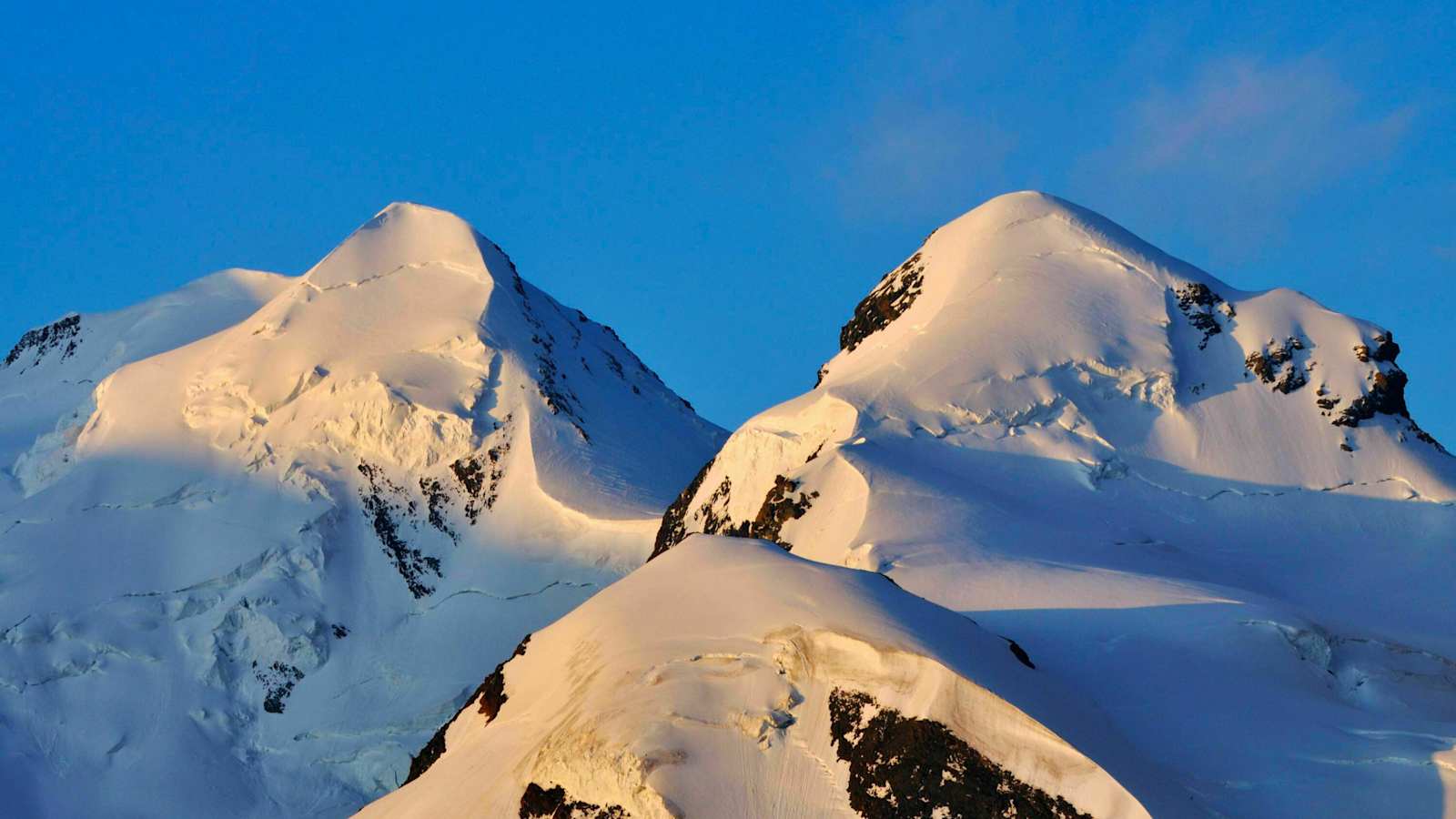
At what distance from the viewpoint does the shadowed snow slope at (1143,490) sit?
1067 inches

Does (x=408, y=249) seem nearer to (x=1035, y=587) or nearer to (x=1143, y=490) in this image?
(x=1143, y=490)

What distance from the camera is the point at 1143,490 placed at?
40344 mm

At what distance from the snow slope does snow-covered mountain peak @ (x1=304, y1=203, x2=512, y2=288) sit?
12cm

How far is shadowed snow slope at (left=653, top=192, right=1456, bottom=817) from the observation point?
88.9ft

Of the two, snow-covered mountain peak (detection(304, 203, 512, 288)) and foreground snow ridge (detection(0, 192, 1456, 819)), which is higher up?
snow-covered mountain peak (detection(304, 203, 512, 288))

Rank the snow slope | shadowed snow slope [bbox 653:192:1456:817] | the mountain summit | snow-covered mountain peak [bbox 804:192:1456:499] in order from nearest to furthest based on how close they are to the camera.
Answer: the mountain summit < shadowed snow slope [bbox 653:192:1456:817] < snow-covered mountain peak [bbox 804:192:1456:499] < the snow slope

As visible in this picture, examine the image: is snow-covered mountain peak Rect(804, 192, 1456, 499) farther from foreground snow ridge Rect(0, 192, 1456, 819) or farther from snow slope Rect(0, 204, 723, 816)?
snow slope Rect(0, 204, 723, 816)

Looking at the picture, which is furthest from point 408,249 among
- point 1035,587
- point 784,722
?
point 784,722

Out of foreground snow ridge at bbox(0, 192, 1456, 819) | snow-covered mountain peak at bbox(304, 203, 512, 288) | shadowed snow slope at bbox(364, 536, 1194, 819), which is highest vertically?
snow-covered mountain peak at bbox(304, 203, 512, 288)

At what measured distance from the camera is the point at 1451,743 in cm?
2386

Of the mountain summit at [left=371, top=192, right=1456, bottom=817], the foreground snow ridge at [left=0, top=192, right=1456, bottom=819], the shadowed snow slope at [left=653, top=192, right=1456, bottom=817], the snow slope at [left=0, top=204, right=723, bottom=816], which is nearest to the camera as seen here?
the mountain summit at [left=371, top=192, right=1456, bottom=817]

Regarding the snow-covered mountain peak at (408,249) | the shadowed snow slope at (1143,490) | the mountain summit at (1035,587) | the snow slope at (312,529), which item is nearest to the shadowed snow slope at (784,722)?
the mountain summit at (1035,587)

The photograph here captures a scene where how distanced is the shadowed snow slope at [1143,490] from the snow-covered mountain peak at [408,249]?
2316cm

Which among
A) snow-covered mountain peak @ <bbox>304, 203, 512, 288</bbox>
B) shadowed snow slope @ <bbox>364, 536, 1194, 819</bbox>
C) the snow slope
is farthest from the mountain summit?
snow-covered mountain peak @ <bbox>304, 203, 512, 288</bbox>
